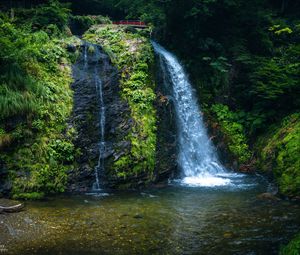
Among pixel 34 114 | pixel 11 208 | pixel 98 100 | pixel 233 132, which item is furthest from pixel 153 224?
pixel 233 132

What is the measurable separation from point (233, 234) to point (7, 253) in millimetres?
4598

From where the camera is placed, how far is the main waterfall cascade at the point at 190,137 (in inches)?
531

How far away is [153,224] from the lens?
844cm

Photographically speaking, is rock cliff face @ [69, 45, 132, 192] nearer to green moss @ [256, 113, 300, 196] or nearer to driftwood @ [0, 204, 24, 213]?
driftwood @ [0, 204, 24, 213]

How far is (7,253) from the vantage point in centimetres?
680

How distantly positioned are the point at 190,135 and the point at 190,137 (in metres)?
0.11

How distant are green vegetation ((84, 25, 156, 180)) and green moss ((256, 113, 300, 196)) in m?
4.30

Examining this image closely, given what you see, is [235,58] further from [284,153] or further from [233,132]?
[284,153]

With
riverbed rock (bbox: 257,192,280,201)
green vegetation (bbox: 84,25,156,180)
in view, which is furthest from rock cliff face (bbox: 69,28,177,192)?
riverbed rock (bbox: 257,192,280,201)

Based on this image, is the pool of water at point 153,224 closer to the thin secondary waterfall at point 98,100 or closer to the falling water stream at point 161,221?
the falling water stream at point 161,221

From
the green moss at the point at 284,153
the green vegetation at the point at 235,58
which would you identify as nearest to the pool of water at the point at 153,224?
the green moss at the point at 284,153

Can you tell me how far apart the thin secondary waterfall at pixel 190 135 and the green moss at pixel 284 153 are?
1.73 m

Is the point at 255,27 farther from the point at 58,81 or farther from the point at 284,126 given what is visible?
the point at 58,81

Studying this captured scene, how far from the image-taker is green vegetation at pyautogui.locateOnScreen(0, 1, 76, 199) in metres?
11.0
